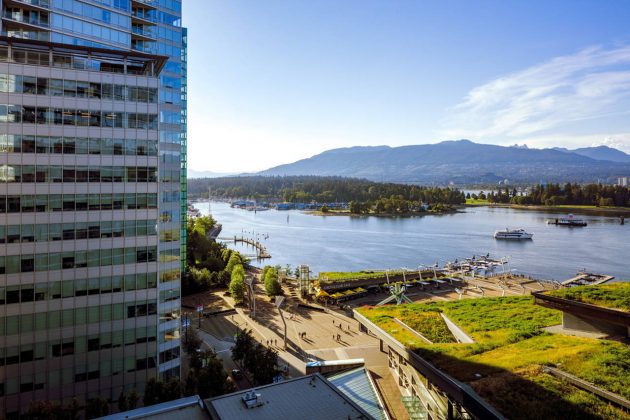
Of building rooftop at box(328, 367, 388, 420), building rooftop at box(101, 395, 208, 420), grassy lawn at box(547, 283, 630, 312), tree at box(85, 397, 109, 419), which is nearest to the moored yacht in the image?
grassy lawn at box(547, 283, 630, 312)

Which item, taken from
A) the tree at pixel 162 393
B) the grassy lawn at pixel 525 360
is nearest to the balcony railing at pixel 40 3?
the tree at pixel 162 393

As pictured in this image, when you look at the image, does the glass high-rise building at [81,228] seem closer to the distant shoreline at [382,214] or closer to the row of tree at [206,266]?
the row of tree at [206,266]

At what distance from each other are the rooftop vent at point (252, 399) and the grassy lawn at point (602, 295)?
51.1ft

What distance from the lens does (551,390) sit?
15.4m

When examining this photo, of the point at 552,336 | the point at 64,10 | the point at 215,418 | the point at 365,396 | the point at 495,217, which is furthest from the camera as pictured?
the point at 495,217

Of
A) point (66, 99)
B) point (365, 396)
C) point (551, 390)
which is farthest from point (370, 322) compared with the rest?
point (66, 99)

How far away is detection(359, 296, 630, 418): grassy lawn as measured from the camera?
14.7 meters

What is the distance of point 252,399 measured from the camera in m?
16.0

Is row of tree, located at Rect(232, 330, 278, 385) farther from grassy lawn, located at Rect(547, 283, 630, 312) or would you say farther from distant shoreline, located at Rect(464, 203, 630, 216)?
distant shoreline, located at Rect(464, 203, 630, 216)

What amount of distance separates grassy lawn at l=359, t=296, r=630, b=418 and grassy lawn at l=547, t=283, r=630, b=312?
1.96 meters

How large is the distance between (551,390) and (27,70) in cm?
2540

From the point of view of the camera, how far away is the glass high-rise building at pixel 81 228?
19.2 metres

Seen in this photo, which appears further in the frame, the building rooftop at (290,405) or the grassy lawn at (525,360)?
the building rooftop at (290,405)

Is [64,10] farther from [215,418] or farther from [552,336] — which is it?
[552,336]
